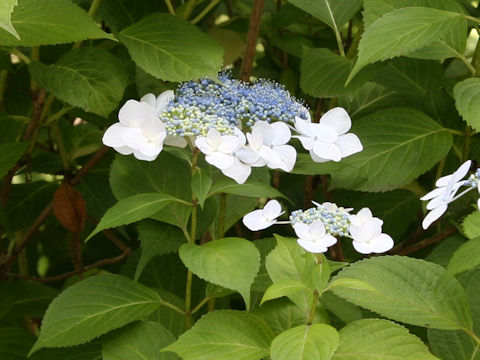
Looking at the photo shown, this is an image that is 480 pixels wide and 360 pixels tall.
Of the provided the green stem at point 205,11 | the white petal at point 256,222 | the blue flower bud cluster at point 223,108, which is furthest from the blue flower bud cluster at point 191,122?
the green stem at point 205,11

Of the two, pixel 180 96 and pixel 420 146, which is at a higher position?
pixel 180 96

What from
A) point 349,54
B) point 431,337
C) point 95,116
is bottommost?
point 431,337

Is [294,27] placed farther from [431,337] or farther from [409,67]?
[431,337]

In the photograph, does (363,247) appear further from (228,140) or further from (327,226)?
(228,140)

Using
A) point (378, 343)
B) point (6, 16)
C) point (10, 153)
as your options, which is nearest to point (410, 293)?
point (378, 343)

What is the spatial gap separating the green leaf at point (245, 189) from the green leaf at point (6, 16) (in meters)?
0.34

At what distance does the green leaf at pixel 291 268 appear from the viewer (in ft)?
3.20

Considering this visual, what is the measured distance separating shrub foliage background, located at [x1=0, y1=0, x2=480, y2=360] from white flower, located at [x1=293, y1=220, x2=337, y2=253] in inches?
2.3

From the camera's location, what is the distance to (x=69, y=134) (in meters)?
1.57

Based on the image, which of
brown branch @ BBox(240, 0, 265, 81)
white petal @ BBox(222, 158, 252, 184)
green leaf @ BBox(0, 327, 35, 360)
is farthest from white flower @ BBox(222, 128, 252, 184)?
green leaf @ BBox(0, 327, 35, 360)

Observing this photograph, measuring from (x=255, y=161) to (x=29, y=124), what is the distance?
0.61 metres

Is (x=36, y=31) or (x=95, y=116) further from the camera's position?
(x=95, y=116)

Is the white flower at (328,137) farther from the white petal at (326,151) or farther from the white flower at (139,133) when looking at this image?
the white flower at (139,133)

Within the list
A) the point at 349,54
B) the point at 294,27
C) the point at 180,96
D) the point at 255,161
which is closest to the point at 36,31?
the point at 180,96
